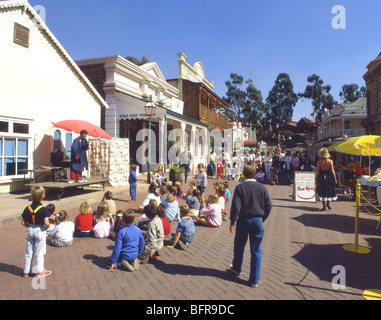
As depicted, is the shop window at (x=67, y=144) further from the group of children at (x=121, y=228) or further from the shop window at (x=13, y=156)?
the group of children at (x=121, y=228)

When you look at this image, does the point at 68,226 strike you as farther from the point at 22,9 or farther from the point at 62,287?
the point at 22,9

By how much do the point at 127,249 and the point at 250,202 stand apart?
2.00m

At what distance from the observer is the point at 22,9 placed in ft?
30.6

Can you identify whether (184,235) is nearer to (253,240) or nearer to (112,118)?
(253,240)

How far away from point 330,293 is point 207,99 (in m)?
24.3

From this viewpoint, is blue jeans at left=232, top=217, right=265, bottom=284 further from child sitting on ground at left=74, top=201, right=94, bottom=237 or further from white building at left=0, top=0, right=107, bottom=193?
white building at left=0, top=0, right=107, bottom=193

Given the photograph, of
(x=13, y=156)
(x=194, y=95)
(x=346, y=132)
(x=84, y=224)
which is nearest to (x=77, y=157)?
(x=13, y=156)

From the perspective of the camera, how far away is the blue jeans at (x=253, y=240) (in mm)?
3699

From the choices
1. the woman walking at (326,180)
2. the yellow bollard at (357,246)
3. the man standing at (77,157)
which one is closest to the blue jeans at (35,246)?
the yellow bollard at (357,246)

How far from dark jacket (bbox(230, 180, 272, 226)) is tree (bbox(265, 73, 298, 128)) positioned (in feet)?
172

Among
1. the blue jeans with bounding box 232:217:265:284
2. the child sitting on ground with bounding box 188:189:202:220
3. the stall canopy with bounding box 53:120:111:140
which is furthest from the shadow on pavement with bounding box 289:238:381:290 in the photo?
the stall canopy with bounding box 53:120:111:140

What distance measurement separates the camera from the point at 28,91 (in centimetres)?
958

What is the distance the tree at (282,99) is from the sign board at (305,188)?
45.5 metres
